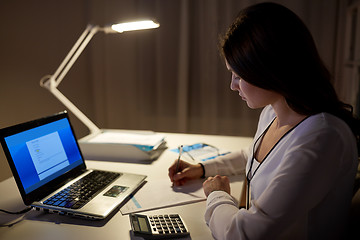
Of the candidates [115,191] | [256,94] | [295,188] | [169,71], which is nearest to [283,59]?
[256,94]

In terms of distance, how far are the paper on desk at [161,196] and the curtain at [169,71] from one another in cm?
157

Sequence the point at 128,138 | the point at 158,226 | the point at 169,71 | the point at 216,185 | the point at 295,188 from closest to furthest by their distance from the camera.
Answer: the point at 295,188
the point at 158,226
the point at 216,185
the point at 128,138
the point at 169,71

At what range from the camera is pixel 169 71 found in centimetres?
269

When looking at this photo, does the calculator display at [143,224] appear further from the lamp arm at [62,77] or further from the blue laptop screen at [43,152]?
the lamp arm at [62,77]

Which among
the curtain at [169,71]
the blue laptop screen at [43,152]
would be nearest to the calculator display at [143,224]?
the blue laptop screen at [43,152]

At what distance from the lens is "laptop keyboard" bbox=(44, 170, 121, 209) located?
0.92 metres

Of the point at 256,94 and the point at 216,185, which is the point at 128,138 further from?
the point at 256,94

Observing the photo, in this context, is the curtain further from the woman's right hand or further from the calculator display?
the calculator display

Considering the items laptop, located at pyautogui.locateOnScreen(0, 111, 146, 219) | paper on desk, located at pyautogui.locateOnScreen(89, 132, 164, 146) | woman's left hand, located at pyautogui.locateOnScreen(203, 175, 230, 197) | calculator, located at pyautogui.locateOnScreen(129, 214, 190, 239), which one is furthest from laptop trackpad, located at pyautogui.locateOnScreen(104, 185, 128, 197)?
paper on desk, located at pyautogui.locateOnScreen(89, 132, 164, 146)

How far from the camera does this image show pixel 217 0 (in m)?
2.49

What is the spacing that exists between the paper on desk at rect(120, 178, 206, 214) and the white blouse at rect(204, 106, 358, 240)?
178 mm

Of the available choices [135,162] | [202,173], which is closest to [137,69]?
[135,162]

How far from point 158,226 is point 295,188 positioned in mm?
353

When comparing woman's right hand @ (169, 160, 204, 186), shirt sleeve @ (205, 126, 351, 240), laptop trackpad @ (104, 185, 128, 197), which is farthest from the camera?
woman's right hand @ (169, 160, 204, 186)
